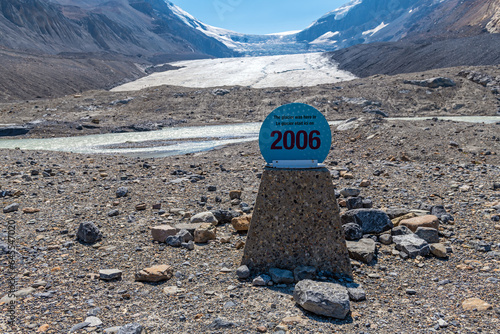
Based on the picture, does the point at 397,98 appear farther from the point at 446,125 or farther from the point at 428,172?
the point at 428,172

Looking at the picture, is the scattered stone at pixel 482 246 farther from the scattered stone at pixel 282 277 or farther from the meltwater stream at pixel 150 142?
the meltwater stream at pixel 150 142

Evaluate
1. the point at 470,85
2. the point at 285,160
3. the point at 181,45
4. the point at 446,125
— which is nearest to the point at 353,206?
the point at 285,160

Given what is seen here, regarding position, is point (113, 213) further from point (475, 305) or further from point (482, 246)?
point (482, 246)

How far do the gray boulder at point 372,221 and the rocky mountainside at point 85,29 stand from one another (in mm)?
95267

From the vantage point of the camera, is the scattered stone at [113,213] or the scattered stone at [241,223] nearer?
the scattered stone at [241,223]

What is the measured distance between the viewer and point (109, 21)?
443 feet

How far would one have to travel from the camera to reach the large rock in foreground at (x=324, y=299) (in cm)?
362

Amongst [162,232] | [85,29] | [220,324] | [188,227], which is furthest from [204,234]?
[85,29]

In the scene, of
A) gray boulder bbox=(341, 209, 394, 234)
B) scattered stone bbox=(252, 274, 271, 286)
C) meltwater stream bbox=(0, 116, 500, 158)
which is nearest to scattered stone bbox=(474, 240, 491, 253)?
gray boulder bbox=(341, 209, 394, 234)

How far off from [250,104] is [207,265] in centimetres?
3639

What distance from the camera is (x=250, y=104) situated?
132 ft

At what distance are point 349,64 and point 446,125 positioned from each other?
221ft

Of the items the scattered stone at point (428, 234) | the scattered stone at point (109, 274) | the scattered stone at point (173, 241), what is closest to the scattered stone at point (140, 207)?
the scattered stone at point (173, 241)

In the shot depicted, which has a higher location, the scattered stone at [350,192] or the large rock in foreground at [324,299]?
the scattered stone at [350,192]
